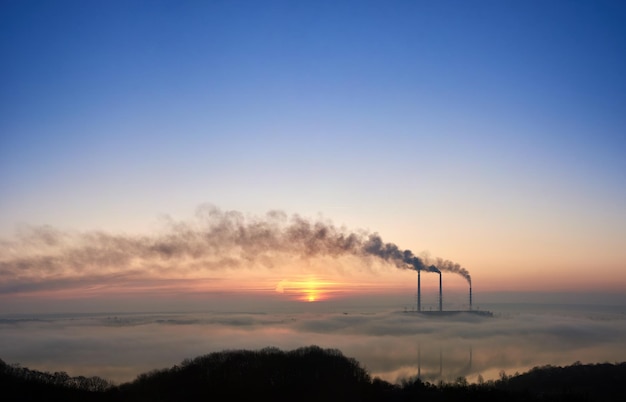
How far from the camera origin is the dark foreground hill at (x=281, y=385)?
281 ft

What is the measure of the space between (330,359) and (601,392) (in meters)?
56.9

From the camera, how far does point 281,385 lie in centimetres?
9869

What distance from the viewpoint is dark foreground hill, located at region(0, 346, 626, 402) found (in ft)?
281

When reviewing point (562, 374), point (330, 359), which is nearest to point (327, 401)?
point (330, 359)

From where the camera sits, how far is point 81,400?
81.6 m

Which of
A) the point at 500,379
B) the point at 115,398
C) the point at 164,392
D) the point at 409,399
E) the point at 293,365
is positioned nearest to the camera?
the point at 409,399

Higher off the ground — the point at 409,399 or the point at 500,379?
the point at 409,399

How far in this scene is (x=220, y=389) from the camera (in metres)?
94.2

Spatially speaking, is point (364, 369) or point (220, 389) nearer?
point (220, 389)

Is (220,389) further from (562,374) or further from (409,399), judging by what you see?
(562,374)

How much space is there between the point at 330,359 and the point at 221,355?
27.0m

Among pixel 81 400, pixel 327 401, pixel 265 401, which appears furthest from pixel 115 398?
pixel 327 401

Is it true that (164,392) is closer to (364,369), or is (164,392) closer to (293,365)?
(293,365)

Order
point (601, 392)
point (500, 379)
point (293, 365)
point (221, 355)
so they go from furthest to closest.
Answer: point (500, 379)
point (221, 355)
point (293, 365)
point (601, 392)
